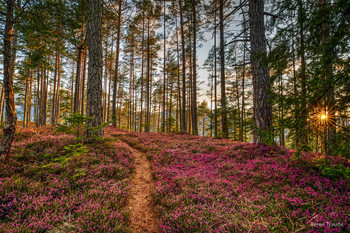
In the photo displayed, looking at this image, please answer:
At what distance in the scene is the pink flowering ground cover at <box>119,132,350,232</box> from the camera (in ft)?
7.79

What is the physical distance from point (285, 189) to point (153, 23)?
23.5m

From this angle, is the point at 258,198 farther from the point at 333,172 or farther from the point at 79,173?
the point at 79,173

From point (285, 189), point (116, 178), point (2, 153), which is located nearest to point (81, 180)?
point (116, 178)

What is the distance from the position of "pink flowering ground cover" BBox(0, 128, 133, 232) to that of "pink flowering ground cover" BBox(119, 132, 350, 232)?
1333 millimetres

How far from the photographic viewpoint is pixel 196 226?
2498mm

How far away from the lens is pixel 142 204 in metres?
3.83

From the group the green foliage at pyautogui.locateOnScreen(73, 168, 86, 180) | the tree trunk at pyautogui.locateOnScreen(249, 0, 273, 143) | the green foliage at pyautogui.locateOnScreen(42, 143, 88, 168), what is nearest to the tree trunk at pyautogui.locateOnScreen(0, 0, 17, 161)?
the green foliage at pyautogui.locateOnScreen(42, 143, 88, 168)

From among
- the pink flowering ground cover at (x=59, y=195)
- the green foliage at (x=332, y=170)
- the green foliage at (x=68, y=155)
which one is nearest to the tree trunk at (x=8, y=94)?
the pink flowering ground cover at (x=59, y=195)

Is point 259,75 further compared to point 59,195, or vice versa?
point 259,75

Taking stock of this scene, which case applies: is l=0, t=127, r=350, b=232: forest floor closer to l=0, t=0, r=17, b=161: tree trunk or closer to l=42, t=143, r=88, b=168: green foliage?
l=42, t=143, r=88, b=168: green foliage

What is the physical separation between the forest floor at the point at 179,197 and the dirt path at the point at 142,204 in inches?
1.0

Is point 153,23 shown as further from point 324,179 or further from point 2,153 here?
point 324,179

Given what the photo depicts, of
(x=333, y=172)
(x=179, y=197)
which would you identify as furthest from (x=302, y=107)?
(x=179, y=197)

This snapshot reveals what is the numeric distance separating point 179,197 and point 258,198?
2.01 m
